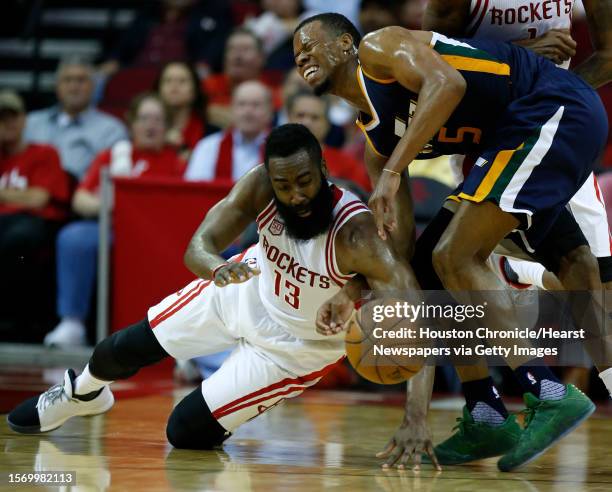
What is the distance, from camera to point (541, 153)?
12.8 feet

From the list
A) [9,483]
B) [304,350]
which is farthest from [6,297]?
[9,483]

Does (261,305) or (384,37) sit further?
(261,305)

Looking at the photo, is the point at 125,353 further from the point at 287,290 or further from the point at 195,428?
the point at 287,290

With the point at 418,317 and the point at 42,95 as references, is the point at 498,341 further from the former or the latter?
the point at 42,95

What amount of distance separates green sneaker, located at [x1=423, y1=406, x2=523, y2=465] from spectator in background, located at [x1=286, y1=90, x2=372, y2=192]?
2947mm

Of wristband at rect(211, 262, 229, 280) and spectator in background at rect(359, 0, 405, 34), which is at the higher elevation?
spectator in background at rect(359, 0, 405, 34)

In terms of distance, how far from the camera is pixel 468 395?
431 centimetres

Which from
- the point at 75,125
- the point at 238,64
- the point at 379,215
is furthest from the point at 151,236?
the point at 379,215

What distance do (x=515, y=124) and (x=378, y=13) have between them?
5392mm

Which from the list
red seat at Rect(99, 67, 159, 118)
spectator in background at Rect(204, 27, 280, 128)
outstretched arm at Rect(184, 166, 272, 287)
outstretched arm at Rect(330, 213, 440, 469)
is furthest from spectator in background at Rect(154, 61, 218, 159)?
outstretched arm at Rect(330, 213, 440, 469)

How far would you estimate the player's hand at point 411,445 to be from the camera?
4.02 m

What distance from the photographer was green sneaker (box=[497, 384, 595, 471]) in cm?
402

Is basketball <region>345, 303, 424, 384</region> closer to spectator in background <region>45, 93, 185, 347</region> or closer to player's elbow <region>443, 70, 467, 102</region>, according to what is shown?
player's elbow <region>443, 70, 467, 102</region>

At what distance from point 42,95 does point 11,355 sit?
3366 millimetres
